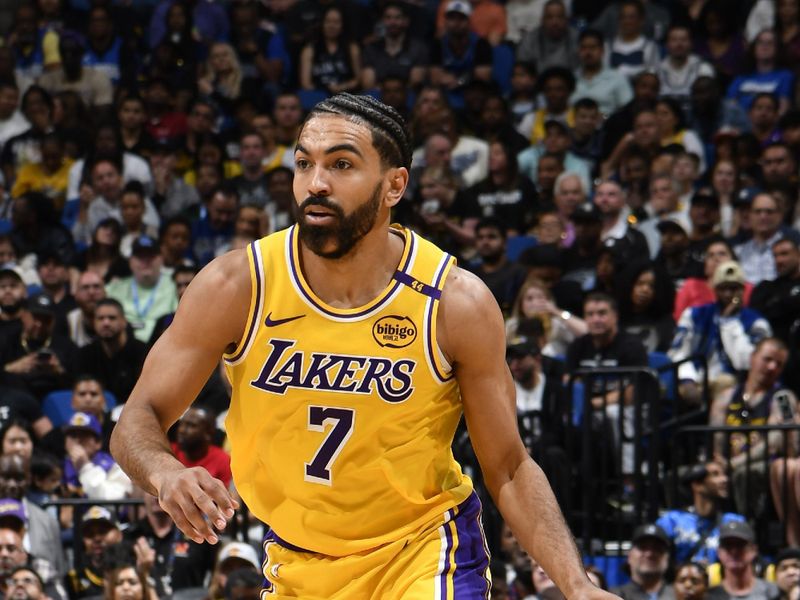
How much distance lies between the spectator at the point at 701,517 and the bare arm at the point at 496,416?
16.9ft

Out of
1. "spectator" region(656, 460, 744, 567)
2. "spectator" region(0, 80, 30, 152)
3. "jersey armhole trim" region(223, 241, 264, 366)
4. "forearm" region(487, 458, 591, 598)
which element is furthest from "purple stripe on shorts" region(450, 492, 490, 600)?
"spectator" region(0, 80, 30, 152)

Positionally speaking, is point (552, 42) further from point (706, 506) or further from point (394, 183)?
point (394, 183)

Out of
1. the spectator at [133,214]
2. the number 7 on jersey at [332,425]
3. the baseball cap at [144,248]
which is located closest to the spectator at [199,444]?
the baseball cap at [144,248]

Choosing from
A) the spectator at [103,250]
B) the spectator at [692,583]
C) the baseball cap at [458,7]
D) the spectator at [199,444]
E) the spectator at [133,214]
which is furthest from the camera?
the baseball cap at [458,7]

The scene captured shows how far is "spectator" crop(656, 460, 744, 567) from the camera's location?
996 cm

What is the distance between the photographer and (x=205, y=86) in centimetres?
1667

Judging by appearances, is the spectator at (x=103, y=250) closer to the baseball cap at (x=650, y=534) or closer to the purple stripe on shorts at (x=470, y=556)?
the baseball cap at (x=650, y=534)

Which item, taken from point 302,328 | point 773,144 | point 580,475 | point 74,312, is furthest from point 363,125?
point 773,144

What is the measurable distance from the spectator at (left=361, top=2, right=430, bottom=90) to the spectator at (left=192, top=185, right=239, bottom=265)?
241cm

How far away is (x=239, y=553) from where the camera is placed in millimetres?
9727

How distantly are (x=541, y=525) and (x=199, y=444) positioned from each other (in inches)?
236

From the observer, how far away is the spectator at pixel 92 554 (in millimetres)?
10172

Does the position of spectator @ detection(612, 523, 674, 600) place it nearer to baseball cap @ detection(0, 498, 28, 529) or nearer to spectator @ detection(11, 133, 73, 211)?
baseball cap @ detection(0, 498, 28, 529)

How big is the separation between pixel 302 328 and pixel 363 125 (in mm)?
651
